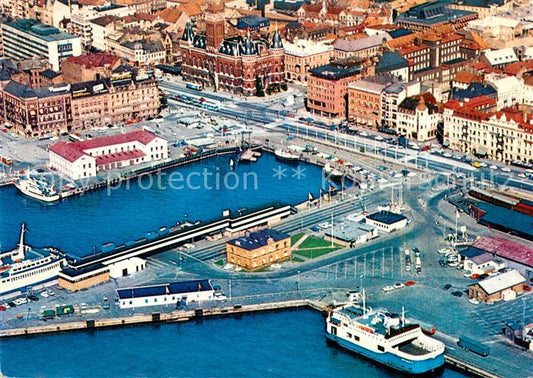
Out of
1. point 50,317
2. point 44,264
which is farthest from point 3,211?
point 50,317

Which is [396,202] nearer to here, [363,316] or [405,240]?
[405,240]

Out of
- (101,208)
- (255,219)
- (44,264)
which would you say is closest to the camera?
(44,264)

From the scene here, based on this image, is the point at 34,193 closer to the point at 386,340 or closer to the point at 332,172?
the point at 332,172

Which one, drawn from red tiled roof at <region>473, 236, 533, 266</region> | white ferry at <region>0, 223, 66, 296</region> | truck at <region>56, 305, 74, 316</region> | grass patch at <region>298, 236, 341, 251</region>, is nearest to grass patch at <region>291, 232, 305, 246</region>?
grass patch at <region>298, 236, 341, 251</region>

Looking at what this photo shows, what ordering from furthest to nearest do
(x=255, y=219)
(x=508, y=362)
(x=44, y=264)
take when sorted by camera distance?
1. (x=255, y=219)
2. (x=44, y=264)
3. (x=508, y=362)

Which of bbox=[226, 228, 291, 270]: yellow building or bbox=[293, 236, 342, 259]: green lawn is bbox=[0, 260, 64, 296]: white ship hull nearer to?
bbox=[226, 228, 291, 270]: yellow building

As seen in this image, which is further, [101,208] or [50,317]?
[101,208]

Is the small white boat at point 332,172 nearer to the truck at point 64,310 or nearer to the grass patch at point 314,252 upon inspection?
the grass patch at point 314,252
